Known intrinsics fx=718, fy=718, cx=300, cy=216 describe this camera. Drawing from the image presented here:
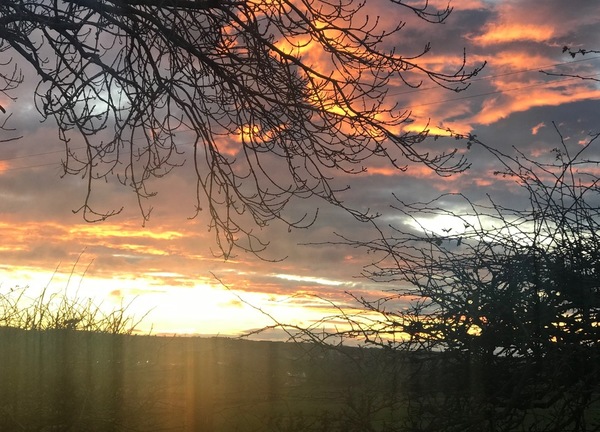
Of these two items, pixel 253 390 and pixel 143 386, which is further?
pixel 253 390

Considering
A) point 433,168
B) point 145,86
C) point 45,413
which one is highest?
point 145,86

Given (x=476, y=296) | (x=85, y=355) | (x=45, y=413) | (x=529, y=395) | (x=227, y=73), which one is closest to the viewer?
(x=529, y=395)

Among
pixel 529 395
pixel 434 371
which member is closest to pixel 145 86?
pixel 434 371

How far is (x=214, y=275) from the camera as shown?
5523 mm

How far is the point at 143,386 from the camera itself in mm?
7848

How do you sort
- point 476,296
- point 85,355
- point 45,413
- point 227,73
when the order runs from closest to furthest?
point 476,296 → point 45,413 → point 85,355 → point 227,73

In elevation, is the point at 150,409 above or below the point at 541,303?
below

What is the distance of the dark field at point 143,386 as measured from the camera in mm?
6570

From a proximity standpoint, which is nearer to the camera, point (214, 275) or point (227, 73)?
point (214, 275)

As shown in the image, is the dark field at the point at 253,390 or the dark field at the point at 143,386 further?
the dark field at the point at 143,386

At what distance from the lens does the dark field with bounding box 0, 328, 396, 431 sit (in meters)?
6.57

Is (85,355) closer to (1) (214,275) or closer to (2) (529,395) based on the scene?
(1) (214,275)

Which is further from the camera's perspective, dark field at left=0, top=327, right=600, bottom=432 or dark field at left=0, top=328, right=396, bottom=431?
dark field at left=0, top=328, right=396, bottom=431

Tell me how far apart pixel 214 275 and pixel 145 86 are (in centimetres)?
482
